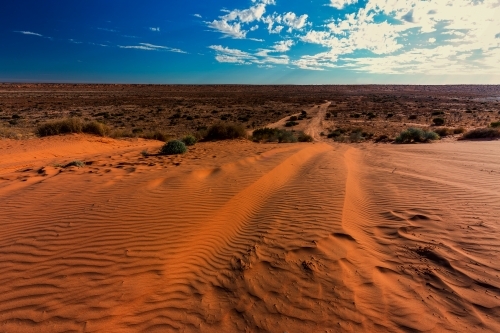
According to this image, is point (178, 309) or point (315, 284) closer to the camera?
point (178, 309)

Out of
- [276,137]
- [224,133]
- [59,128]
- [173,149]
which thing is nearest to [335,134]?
[276,137]

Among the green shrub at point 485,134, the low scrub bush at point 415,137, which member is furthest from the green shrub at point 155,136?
the green shrub at point 485,134

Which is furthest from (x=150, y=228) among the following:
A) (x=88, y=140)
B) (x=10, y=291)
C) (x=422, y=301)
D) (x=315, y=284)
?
(x=88, y=140)

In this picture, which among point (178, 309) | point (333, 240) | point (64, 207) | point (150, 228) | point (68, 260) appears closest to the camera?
point (178, 309)

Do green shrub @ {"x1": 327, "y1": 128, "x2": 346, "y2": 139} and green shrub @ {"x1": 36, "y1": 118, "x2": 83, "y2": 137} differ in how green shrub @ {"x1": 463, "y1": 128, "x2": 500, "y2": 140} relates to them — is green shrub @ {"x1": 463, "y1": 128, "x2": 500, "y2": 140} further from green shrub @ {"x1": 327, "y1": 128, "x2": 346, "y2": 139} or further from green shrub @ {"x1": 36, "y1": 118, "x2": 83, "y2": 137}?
green shrub @ {"x1": 36, "y1": 118, "x2": 83, "y2": 137}

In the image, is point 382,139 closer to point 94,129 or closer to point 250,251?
point 250,251

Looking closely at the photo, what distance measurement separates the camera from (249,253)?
4367 millimetres

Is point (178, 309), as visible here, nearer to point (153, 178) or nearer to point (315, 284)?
point (315, 284)

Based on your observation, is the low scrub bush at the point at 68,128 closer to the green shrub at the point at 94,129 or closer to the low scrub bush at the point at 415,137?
the green shrub at the point at 94,129

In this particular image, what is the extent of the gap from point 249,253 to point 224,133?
45.3 feet

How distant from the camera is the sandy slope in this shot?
3.20 meters

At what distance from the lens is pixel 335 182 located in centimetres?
769

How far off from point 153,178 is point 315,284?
18.1ft

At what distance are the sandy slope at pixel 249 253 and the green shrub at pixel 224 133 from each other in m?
9.67
